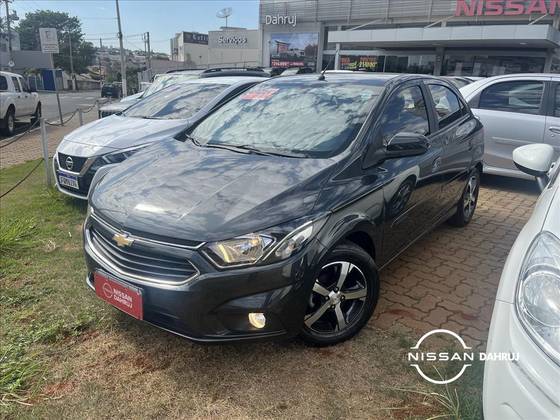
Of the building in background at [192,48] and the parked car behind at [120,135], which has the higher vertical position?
the building in background at [192,48]

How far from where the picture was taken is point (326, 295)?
2.65 metres

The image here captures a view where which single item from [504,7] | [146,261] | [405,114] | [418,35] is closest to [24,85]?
[405,114]

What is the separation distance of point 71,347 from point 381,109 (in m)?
2.58

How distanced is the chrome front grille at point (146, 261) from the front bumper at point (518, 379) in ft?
4.56

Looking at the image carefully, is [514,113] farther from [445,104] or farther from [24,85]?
[24,85]

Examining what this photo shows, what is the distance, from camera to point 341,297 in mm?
2736

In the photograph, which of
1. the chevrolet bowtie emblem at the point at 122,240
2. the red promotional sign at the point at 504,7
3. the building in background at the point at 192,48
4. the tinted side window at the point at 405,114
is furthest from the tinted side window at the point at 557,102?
the building in background at the point at 192,48

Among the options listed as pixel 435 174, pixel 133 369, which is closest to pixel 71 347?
pixel 133 369

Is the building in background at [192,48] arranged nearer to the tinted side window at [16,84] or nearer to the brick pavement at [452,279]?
the tinted side window at [16,84]

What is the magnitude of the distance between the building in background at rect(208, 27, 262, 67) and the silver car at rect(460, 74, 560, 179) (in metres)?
36.3

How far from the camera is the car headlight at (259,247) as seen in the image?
2277 millimetres

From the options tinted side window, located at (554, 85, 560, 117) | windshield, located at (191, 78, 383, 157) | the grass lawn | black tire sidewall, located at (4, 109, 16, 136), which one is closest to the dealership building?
tinted side window, located at (554, 85, 560, 117)

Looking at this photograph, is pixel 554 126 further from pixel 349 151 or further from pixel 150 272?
pixel 150 272

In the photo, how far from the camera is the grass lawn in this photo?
7.64 feet
